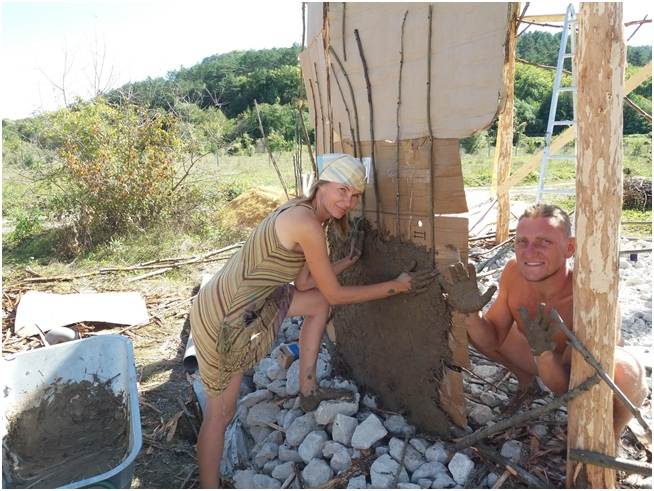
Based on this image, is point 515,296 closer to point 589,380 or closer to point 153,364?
point 589,380

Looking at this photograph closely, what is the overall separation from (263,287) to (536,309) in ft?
4.74

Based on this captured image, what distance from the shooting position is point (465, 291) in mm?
2344

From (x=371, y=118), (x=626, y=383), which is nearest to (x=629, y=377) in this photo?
(x=626, y=383)

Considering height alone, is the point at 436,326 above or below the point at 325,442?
above

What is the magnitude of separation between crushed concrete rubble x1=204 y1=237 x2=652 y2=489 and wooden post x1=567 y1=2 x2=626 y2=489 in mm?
535

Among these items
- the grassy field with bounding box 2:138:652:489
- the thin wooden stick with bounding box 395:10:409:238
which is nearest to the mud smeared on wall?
the thin wooden stick with bounding box 395:10:409:238

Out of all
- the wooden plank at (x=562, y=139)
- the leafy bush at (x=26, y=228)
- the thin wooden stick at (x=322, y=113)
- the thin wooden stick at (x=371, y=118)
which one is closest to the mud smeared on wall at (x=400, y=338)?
the thin wooden stick at (x=371, y=118)

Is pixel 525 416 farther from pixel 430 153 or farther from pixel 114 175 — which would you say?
pixel 114 175

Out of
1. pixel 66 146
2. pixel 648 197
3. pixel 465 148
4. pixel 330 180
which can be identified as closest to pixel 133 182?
pixel 66 146

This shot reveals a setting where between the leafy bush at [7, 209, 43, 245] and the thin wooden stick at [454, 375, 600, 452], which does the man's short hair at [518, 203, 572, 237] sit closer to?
the thin wooden stick at [454, 375, 600, 452]

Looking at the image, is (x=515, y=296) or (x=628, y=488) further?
(x=515, y=296)

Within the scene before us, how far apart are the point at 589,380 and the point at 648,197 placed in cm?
932

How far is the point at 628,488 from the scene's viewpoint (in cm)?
234

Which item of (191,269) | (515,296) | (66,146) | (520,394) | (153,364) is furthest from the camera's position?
(66,146)
